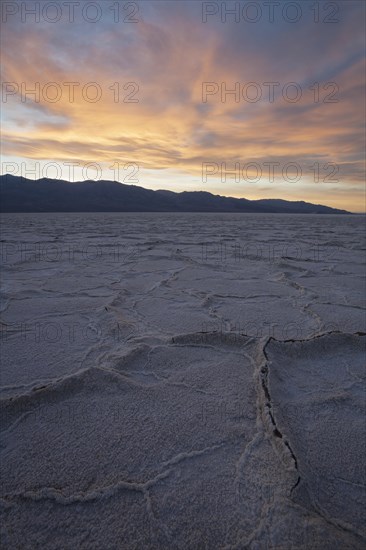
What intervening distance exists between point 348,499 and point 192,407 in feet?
1.52

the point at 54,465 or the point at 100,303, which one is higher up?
the point at 100,303

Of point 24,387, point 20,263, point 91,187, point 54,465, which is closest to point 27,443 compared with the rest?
point 54,465

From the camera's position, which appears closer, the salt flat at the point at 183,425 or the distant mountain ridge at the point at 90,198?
the salt flat at the point at 183,425

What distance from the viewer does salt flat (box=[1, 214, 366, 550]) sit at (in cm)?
65

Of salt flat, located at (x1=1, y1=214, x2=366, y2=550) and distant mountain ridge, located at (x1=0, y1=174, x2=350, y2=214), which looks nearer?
salt flat, located at (x1=1, y1=214, x2=366, y2=550)

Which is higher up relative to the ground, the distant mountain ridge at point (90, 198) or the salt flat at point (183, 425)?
the distant mountain ridge at point (90, 198)

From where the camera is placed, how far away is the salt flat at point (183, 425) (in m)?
0.65

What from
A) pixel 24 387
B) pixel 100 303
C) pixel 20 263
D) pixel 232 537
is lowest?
pixel 232 537

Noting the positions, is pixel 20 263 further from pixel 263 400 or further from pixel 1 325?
pixel 263 400

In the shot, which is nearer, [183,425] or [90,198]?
[183,425]

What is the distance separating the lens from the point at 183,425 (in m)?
0.92

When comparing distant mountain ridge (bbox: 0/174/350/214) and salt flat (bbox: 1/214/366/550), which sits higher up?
distant mountain ridge (bbox: 0/174/350/214)

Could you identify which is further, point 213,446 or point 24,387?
point 24,387

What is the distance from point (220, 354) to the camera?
1.34 meters
